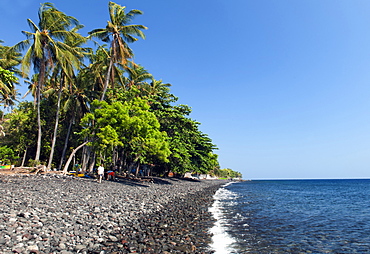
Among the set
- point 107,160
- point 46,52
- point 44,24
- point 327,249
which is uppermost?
point 44,24

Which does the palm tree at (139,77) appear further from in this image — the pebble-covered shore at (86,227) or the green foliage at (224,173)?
the green foliage at (224,173)

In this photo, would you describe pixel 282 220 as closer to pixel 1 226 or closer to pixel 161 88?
pixel 1 226

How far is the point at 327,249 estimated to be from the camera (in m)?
9.58

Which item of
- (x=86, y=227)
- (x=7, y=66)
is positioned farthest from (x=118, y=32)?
(x=86, y=227)

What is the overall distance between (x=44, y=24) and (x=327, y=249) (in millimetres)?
30225

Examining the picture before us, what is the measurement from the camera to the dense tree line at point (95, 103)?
2352cm

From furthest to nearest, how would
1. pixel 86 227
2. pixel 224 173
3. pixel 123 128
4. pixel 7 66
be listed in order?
pixel 224 173 → pixel 7 66 → pixel 123 128 → pixel 86 227

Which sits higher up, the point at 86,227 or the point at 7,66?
the point at 7,66

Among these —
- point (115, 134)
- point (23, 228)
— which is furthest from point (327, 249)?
point (115, 134)

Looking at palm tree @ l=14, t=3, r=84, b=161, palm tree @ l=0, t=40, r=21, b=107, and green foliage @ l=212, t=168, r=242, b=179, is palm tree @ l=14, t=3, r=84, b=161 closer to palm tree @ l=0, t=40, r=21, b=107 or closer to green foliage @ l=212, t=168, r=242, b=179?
palm tree @ l=0, t=40, r=21, b=107

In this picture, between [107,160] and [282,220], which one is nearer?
[282,220]

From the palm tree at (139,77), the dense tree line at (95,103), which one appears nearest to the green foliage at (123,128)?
the dense tree line at (95,103)

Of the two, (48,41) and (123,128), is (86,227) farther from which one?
(48,41)

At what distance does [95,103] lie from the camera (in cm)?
2445
